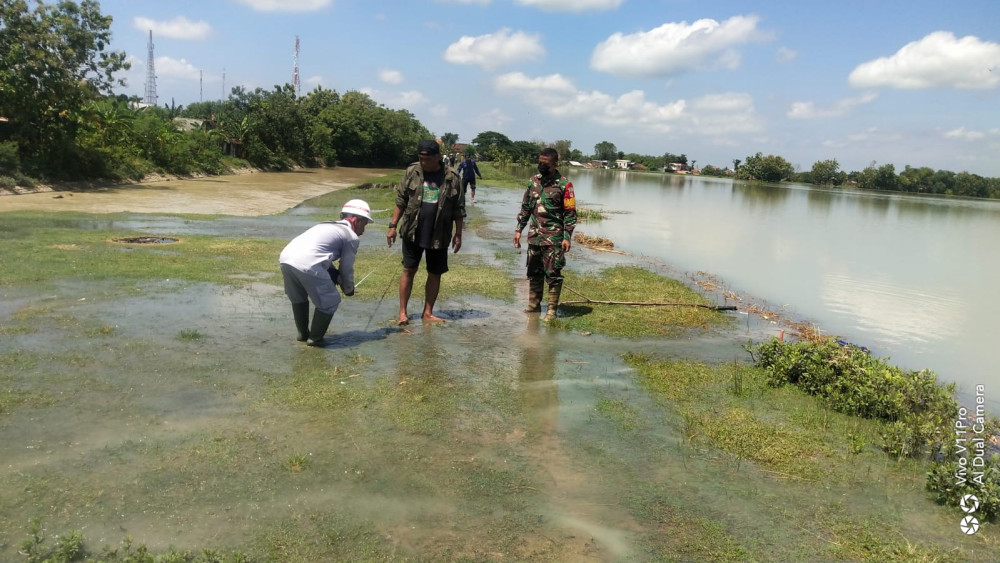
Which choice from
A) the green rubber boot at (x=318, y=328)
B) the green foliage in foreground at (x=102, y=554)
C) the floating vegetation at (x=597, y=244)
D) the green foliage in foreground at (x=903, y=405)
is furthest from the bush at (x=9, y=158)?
the green foliage in foreground at (x=903, y=405)

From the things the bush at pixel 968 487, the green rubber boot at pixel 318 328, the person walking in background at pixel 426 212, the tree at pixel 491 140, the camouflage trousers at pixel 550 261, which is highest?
the tree at pixel 491 140

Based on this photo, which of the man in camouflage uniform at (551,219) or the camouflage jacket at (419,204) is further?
the man in camouflage uniform at (551,219)

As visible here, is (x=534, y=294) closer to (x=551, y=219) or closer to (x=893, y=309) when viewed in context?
(x=551, y=219)

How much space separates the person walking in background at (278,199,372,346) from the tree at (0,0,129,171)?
19745 millimetres

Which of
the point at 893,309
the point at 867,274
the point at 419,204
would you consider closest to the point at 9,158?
the point at 419,204

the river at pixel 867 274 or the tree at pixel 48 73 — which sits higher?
the tree at pixel 48 73

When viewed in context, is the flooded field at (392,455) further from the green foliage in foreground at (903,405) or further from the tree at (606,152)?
the tree at (606,152)

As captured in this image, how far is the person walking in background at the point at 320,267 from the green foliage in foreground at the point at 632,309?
7.96ft

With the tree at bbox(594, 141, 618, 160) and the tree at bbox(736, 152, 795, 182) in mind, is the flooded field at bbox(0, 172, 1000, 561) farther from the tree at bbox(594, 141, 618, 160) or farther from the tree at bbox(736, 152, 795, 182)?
the tree at bbox(594, 141, 618, 160)

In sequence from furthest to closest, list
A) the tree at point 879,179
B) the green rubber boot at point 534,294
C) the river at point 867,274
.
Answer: the tree at point 879,179 < the river at point 867,274 < the green rubber boot at point 534,294

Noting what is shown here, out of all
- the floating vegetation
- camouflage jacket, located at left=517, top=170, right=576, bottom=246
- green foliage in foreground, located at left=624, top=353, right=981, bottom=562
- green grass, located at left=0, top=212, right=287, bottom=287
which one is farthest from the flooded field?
the floating vegetation

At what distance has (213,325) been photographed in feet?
18.7

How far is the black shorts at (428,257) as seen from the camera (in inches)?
251

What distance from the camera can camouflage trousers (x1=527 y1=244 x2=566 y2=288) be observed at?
7.12 m
